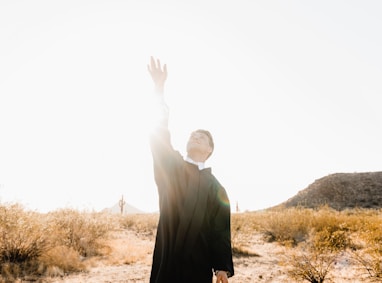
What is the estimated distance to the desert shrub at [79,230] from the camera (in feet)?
28.6

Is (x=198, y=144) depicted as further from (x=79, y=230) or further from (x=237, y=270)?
(x=79, y=230)

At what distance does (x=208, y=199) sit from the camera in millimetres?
2578

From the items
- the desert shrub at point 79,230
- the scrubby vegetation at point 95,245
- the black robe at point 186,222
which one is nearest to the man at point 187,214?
the black robe at point 186,222

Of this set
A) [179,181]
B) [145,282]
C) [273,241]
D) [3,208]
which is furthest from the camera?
[273,241]

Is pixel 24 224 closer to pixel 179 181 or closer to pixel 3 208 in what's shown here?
pixel 3 208

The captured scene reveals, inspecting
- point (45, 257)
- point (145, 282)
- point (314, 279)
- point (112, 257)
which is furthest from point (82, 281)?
point (314, 279)

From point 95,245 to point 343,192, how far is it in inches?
1294

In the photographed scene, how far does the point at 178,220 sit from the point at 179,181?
0.30 m

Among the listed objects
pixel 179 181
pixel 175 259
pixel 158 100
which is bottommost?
pixel 175 259

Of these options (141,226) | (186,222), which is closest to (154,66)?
(186,222)

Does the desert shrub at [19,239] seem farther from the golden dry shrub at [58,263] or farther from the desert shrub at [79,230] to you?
the desert shrub at [79,230]

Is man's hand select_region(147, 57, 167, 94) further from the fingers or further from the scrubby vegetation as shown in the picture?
the scrubby vegetation

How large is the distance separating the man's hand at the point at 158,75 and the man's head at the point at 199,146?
1.60 ft

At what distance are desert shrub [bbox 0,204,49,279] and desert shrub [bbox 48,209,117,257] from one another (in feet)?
2.71
